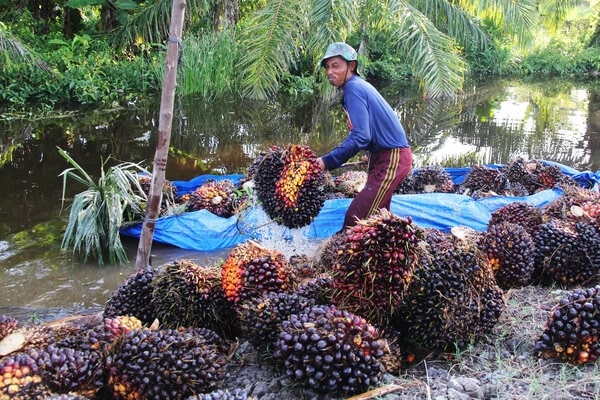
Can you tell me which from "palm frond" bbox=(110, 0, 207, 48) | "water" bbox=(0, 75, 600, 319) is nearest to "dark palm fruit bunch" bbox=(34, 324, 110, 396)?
"water" bbox=(0, 75, 600, 319)

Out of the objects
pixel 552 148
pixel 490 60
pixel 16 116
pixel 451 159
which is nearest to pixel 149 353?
pixel 451 159

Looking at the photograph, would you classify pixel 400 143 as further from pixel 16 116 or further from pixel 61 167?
pixel 16 116

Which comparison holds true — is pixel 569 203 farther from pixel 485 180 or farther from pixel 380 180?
pixel 485 180

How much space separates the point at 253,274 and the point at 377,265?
0.65 meters

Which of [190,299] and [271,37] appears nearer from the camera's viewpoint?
[190,299]

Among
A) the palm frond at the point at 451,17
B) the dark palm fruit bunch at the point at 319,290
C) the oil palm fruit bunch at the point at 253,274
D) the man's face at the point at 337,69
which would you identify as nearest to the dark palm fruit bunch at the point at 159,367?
the oil palm fruit bunch at the point at 253,274

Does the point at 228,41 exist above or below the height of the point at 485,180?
above

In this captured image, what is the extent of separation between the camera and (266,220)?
460 cm

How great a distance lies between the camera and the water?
4211 millimetres

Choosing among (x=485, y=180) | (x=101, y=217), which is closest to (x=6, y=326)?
(x=101, y=217)

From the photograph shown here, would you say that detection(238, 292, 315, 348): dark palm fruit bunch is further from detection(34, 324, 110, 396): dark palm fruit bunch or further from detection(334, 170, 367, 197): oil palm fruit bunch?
detection(334, 170, 367, 197): oil palm fruit bunch

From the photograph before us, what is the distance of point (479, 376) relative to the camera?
216 centimetres

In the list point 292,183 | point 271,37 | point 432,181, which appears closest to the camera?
point 292,183

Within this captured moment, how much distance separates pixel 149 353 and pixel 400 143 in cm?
248
